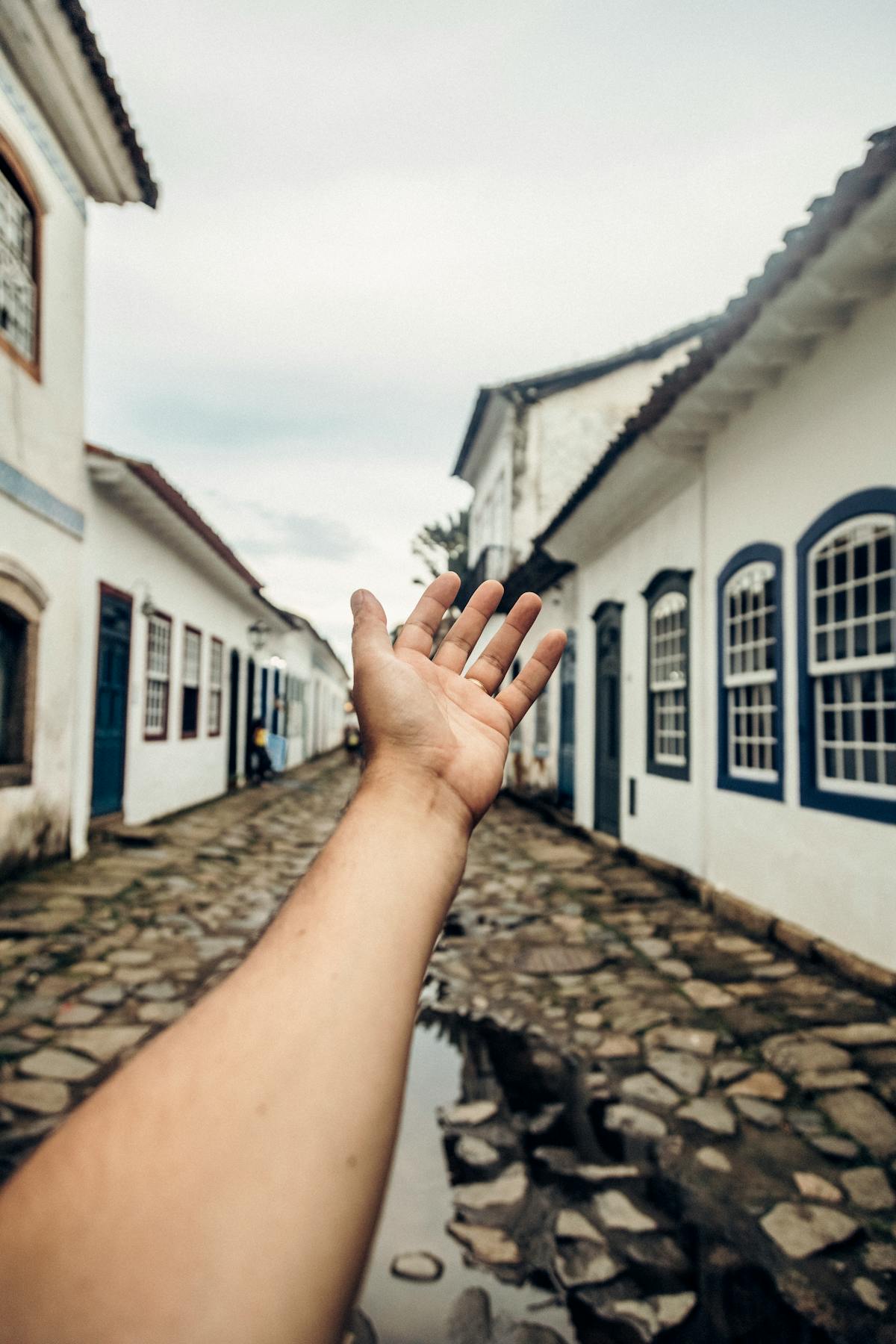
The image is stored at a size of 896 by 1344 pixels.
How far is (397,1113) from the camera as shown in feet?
2.26

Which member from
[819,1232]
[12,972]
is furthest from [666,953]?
[12,972]

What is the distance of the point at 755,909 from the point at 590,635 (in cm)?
579

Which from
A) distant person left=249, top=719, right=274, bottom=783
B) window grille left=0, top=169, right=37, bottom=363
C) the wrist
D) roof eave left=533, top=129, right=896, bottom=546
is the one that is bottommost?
distant person left=249, top=719, right=274, bottom=783

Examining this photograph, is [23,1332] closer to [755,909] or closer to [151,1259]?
[151,1259]

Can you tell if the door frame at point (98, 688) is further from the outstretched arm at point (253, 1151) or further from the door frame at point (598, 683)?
the outstretched arm at point (253, 1151)

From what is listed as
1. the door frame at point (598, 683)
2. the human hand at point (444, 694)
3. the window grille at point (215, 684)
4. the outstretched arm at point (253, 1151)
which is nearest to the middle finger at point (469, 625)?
the human hand at point (444, 694)

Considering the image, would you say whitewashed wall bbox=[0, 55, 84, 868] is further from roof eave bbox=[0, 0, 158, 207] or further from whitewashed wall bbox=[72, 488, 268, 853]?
whitewashed wall bbox=[72, 488, 268, 853]

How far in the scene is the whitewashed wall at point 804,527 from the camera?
4699 mm

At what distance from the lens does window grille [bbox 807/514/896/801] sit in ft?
15.5

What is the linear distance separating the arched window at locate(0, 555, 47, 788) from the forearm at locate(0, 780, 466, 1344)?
267 inches

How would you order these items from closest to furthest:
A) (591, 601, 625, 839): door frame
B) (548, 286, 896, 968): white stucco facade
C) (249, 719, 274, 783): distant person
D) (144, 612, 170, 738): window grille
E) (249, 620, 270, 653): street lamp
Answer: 1. (548, 286, 896, 968): white stucco facade
2. (591, 601, 625, 839): door frame
3. (144, 612, 170, 738): window grille
4. (249, 620, 270, 653): street lamp
5. (249, 719, 274, 783): distant person

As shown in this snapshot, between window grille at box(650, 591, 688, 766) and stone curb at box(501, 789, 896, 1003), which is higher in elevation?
window grille at box(650, 591, 688, 766)

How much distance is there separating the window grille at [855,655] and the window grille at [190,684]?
935cm

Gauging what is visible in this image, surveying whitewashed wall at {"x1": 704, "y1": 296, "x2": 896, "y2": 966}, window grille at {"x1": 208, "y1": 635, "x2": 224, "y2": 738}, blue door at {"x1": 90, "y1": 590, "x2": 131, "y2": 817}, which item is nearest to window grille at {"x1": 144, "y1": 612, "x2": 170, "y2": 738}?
blue door at {"x1": 90, "y1": 590, "x2": 131, "y2": 817}
